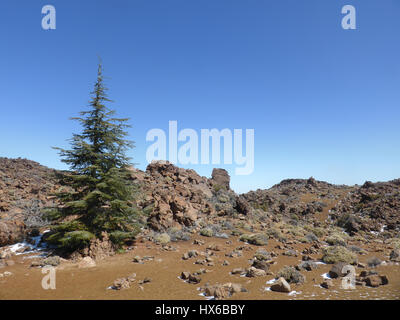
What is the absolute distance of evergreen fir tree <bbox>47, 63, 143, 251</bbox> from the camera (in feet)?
41.2

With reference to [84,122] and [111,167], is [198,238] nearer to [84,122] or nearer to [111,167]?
[111,167]

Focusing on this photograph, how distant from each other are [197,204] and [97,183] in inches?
522

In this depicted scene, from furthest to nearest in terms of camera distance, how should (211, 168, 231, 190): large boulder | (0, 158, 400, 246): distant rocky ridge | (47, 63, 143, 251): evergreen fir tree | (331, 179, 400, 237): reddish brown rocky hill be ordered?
(211, 168, 231, 190): large boulder
(331, 179, 400, 237): reddish brown rocky hill
(0, 158, 400, 246): distant rocky ridge
(47, 63, 143, 251): evergreen fir tree

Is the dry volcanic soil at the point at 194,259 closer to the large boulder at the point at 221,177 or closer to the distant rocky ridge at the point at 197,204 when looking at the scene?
the distant rocky ridge at the point at 197,204

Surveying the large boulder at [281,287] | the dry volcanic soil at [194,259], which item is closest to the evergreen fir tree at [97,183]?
the dry volcanic soil at [194,259]

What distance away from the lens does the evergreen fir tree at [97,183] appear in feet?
41.2

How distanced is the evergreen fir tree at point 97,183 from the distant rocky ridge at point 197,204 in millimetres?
1445

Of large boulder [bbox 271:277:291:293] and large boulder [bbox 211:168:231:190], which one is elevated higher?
large boulder [bbox 211:168:231:190]

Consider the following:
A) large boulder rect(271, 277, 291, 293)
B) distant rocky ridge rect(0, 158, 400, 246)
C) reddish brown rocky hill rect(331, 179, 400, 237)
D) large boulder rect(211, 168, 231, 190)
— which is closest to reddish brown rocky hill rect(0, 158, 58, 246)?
distant rocky ridge rect(0, 158, 400, 246)

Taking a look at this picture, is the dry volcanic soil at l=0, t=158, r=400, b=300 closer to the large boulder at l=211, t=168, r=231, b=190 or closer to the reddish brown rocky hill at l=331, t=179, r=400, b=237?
the reddish brown rocky hill at l=331, t=179, r=400, b=237

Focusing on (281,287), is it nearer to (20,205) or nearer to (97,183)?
(97,183)

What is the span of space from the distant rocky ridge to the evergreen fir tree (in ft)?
4.74

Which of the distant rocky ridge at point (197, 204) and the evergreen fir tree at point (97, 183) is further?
the distant rocky ridge at point (197, 204)

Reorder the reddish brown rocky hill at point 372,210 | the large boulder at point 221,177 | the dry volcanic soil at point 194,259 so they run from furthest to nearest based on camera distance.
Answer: the large boulder at point 221,177 → the reddish brown rocky hill at point 372,210 → the dry volcanic soil at point 194,259
